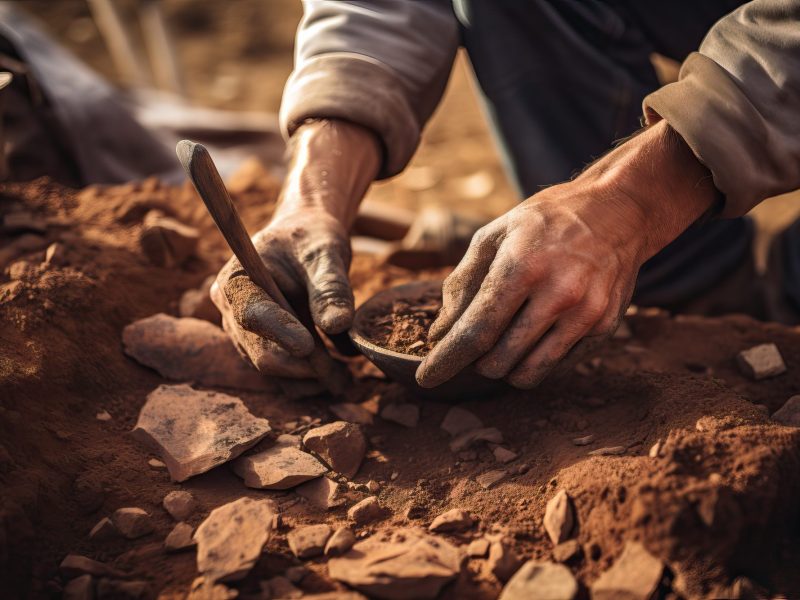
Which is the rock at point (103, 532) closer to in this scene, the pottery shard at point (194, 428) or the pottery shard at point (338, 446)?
the pottery shard at point (194, 428)

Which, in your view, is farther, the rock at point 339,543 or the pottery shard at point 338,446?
the pottery shard at point 338,446

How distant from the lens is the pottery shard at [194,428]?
154cm

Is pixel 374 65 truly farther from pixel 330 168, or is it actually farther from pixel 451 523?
pixel 451 523

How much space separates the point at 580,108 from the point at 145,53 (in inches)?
199

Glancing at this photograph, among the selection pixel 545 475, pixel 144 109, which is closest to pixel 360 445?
pixel 545 475

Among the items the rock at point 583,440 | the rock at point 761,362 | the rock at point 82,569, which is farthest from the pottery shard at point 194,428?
the rock at point 761,362

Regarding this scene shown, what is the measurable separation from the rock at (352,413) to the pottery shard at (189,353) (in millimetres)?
217

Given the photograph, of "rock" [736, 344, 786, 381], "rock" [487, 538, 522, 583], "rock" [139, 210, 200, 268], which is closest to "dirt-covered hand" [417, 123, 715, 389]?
"rock" [487, 538, 522, 583]

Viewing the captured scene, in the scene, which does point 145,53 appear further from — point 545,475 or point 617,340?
point 545,475

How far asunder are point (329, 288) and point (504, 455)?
0.58 m

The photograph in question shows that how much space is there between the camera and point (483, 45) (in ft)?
7.78

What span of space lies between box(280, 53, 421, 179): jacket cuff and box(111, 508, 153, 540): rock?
123 centimetres

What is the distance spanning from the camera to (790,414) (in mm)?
1604

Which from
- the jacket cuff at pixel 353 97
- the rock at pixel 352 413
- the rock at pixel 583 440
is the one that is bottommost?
the rock at pixel 352 413
